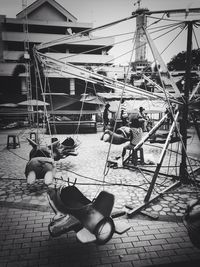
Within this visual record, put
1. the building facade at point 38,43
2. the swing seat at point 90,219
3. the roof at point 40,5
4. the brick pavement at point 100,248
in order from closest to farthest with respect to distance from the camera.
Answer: the brick pavement at point 100,248
the swing seat at point 90,219
the building facade at point 38,43
the roof at point 40,5

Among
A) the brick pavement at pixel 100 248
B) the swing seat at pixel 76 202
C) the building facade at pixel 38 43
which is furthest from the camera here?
the building facade at pixel 38 43

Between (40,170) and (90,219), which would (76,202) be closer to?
(90,219)

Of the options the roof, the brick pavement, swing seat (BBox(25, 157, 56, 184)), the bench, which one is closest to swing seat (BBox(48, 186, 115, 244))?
the brick pavement

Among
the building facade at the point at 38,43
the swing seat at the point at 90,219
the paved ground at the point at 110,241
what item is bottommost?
the paved ground at the point at 110,241

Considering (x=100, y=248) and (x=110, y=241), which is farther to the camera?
(x=110, y=241)

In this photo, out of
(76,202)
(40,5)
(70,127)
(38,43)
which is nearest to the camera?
(76,202)

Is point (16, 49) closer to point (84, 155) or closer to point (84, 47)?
point (84, 47)

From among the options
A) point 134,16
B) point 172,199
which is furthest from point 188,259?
point 134,16

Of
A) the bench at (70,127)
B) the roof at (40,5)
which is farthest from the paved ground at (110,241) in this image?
the roof at (40,5)

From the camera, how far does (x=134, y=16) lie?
17.3ft

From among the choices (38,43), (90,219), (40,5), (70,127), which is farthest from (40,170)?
(40,5)

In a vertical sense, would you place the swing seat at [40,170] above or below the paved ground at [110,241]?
above

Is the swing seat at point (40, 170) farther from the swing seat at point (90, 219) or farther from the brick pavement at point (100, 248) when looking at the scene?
the swing seat at point (90, 219)

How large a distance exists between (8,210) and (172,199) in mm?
4773
